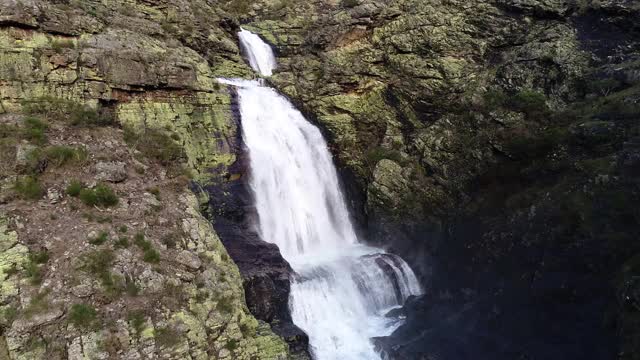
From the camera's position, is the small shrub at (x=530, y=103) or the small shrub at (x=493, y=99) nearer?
the small shrub at (x=530, y=103)

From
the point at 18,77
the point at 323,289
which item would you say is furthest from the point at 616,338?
the point at 18,77

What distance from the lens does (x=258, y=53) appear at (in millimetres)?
33094

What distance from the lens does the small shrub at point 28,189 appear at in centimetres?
1531

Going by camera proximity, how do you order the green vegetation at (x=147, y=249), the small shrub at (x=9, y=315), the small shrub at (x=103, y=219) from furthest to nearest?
the small shrub at (x=103, y=219) → the green vegetation at (x=147, y=249) → the small shrub at (x=9, y=315)

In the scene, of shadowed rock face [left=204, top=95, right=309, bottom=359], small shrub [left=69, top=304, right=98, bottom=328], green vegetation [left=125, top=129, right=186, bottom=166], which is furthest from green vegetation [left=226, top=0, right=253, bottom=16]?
small shrub [left=69, top=304, right=98, bottom=328]

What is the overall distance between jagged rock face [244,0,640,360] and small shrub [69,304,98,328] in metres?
10.7

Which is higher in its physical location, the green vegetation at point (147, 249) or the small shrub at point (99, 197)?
the small shrub at point (99, 197)

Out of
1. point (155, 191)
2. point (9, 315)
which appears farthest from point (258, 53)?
point (9, 315)

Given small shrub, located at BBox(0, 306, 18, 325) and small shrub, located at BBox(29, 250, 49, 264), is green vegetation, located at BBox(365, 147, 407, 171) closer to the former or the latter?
small shrub, located at BBox(29, 250, 49, 264)

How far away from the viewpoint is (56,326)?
12477mm

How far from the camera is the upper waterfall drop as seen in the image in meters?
32.2

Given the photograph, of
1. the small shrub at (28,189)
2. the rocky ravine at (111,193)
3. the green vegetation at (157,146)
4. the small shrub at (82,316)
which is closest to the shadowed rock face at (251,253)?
the rocky ravine at (111,193)

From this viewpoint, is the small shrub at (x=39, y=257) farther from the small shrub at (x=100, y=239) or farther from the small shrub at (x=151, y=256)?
the small shrub at (x=151, y=256)

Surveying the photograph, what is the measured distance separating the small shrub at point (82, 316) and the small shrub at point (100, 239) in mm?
2336
